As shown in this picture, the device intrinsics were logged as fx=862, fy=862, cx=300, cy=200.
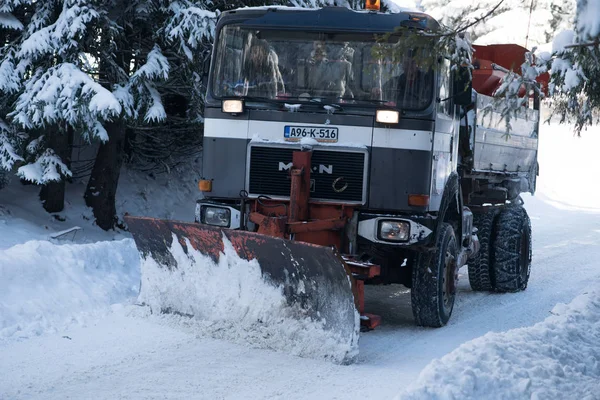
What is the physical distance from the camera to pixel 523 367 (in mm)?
5695

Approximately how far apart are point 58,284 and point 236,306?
2.05 meters

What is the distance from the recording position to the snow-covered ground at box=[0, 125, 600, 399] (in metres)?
5.36

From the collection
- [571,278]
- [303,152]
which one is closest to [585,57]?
[303,152]

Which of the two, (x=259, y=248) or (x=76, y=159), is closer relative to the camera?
(x=259, y=248)

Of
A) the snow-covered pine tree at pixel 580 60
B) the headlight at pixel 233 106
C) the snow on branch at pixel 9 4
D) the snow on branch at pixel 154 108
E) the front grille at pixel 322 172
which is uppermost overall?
the snow on branch at pixel 9 4

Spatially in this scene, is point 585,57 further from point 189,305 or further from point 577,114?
point 189,305

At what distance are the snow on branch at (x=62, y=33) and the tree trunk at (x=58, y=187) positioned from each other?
1.55 meters

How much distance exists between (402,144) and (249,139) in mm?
1309

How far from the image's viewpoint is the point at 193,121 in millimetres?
12297

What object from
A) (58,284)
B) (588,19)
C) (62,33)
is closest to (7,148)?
(62,33)

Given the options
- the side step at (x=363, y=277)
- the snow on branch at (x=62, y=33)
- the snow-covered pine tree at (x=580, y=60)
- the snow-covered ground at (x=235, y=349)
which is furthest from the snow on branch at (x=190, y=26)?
the side step at (x=363, y=277)

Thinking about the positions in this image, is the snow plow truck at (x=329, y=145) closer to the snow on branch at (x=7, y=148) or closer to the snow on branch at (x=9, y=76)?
the snow on branch at (x=7, y=148)

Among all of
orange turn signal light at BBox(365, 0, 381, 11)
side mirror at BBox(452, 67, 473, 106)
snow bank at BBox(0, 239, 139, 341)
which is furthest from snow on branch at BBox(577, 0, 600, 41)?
snow bank at BBox(0, 239, 139, 341)

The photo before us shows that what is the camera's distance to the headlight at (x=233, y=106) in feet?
24.3
